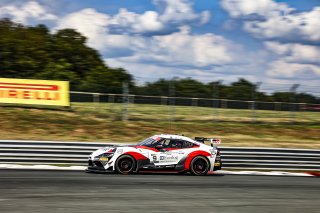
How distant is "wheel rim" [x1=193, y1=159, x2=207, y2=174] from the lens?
582 inches

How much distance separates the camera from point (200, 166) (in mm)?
14844

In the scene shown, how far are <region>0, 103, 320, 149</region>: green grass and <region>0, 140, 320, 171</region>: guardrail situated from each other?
12.6 ft

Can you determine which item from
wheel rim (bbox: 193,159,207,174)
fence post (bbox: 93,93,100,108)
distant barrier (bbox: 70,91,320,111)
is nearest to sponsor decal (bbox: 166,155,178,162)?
wheel rim (bbox: 193,159,207,174)

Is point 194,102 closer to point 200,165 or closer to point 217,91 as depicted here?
point 217,91

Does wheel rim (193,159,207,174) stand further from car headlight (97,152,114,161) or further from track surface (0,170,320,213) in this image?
car headlight (97,152,114,161)

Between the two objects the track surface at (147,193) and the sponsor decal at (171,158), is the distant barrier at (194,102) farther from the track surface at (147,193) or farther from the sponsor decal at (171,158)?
the track surface at (147,193)

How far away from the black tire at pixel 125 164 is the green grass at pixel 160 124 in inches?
257

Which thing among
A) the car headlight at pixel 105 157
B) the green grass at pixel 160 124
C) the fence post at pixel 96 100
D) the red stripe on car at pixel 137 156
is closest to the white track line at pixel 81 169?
the car headlight at pixel 105 157

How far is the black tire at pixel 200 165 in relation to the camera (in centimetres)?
1473

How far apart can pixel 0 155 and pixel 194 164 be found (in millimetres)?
5833

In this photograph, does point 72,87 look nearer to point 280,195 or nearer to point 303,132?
point 303,132

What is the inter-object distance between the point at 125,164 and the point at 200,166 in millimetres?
2250

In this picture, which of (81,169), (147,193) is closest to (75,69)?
(81,169)

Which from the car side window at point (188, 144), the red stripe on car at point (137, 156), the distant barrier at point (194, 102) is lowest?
the red stripe on car at point (137, 156)
